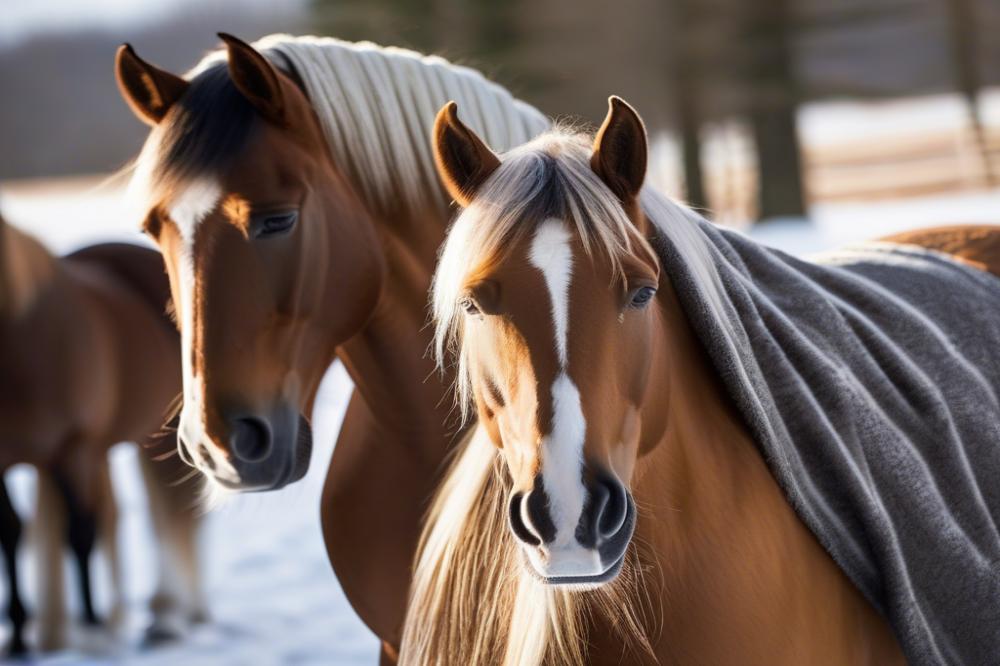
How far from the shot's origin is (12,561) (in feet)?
15.3

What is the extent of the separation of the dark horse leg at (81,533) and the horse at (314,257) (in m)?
2.52

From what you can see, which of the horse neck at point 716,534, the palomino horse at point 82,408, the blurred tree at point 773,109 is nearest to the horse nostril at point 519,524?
the horse neck at point 716,534

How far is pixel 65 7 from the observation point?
1367cm

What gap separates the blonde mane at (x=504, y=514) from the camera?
1.50 meters

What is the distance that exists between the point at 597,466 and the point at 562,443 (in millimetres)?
55

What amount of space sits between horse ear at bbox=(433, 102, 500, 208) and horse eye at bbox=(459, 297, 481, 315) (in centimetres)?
19

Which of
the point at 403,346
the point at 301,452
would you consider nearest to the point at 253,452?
the point at 301,452

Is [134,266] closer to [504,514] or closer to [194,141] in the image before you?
[194,141]

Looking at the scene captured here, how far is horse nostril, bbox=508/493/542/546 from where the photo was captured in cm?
136

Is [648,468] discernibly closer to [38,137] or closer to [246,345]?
[246,345]

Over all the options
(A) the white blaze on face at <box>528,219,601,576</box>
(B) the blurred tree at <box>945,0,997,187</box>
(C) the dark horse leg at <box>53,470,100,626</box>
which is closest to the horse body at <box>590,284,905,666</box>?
(A) the white blaze on face at <box>528,219,601,576</box>

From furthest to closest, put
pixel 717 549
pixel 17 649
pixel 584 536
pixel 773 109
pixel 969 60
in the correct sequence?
pixel 969 60 < pixel 773 109 < pixel 17 649 < pixel 717 549 < pixel 584 536

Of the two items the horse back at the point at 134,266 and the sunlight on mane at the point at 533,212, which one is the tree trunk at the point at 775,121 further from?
the sunlight on mane at the point at 533,212

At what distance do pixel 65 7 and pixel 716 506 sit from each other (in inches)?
559
